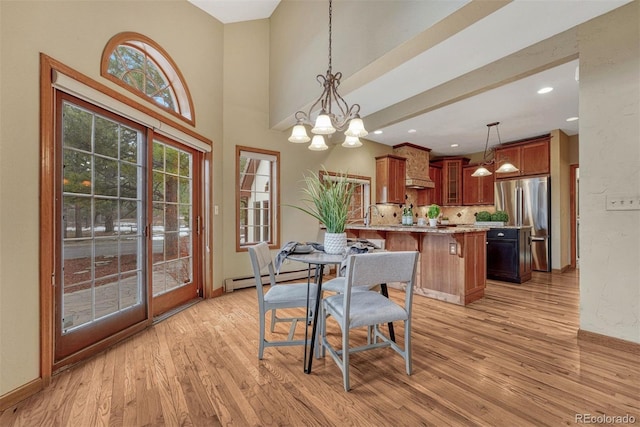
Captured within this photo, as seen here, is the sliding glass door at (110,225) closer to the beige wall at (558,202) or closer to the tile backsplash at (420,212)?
the tile backsplash at (420,212)

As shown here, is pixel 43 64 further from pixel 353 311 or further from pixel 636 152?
pixel 636 152

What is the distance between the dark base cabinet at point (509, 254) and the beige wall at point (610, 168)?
2138 millimetres

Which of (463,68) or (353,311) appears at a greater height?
(463,68)

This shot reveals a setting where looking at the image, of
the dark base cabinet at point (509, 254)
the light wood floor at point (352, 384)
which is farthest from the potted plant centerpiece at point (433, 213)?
the light wood floor at point (352, 384)

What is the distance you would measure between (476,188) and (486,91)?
3854mm

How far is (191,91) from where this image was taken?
127 inches

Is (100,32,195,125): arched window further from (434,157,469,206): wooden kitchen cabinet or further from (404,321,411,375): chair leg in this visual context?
(434,157,469,206): wooden kitchen cabinet

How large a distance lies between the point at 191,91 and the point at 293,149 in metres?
→ 1.79

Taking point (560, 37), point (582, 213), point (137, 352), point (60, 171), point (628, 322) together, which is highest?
point (560, 37)

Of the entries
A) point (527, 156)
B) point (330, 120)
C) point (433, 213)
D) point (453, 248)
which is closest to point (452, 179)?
point (527, 156)

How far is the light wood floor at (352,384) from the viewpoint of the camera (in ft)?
4.74

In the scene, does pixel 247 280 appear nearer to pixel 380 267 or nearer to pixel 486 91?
pixel 380 267

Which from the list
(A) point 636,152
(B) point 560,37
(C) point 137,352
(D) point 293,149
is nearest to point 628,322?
(A) point 636,152

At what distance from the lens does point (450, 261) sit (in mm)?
3422
